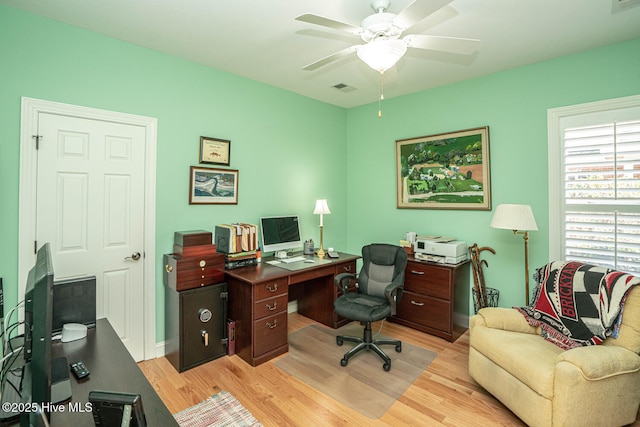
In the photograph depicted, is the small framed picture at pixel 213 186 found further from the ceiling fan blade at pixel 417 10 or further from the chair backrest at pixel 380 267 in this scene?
the ceiling fan blade at pixel 417 10

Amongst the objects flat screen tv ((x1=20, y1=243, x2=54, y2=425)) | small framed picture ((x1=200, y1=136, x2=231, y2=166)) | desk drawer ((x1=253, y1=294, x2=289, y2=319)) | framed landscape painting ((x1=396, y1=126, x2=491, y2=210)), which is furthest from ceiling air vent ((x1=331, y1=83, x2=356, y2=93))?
flat screen tv ((x1=20, y1=243, x2=54, y2=425))

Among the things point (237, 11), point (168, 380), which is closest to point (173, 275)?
point (168, 380)

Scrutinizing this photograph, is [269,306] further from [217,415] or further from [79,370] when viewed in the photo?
[79,370]

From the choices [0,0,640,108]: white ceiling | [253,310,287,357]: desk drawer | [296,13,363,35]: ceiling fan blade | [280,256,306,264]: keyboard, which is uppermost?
[0,0,640,108]: white ceiling

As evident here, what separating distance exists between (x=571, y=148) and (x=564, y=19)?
113 centimetres

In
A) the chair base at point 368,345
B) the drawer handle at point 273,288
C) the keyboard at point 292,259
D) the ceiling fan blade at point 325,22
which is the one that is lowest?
the chair base at point 368,345

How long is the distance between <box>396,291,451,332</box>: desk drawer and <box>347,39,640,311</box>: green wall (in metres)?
0.67

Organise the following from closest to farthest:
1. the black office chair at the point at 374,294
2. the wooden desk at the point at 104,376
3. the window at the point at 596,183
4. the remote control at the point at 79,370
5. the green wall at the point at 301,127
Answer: the wooden desk at the point at 104,376 < the remote control at the point at 79,370 < the green wall at the point at 301,127 < the window at the point at 596,183 < the black office chair at the point at 374,294

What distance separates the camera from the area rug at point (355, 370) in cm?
228

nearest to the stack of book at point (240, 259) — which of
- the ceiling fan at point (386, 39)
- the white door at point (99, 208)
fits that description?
the white door at point (99, 208)

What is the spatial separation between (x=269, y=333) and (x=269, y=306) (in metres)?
0.25

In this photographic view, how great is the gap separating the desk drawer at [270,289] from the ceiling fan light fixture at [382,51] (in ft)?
6.33

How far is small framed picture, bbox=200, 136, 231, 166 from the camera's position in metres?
3.08

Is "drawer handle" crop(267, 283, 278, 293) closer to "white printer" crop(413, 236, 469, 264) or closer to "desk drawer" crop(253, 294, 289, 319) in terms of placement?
"desk drawer" crop(253, 294, 289, 319)
